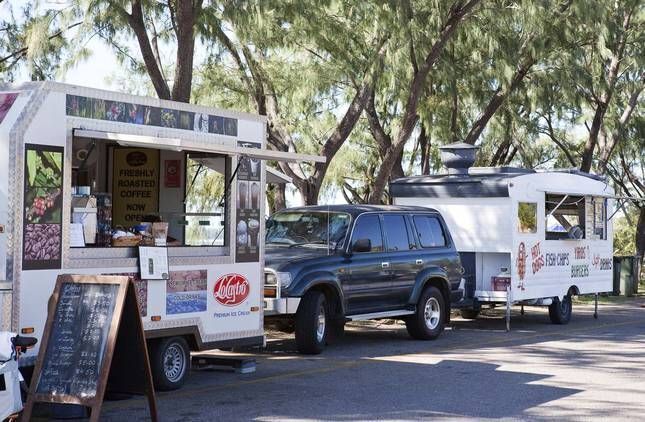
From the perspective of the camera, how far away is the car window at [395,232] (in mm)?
15102

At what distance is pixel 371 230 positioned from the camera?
14.9 meters

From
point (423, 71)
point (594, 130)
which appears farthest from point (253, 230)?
point (594, 130)

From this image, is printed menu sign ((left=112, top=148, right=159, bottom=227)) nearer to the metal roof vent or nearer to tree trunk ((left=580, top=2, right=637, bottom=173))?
the metal roof vent

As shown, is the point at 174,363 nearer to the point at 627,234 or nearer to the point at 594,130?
the point at 594,130

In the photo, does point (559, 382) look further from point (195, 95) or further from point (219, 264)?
point (195, 95)

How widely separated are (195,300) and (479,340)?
6.41m

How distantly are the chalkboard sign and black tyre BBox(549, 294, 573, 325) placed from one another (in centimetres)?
1120

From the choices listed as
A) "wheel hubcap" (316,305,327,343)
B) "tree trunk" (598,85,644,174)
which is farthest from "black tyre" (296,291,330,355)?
"tree trunk" (598,85,644,174)

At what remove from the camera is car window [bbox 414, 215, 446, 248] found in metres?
15.8

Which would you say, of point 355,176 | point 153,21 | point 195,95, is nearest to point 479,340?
point 153,21

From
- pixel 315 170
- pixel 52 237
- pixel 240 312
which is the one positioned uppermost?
pixel 315 170

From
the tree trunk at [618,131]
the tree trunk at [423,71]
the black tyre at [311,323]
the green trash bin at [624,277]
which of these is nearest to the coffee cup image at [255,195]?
the black tyre at [311,323]

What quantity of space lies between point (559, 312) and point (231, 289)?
29.9ft

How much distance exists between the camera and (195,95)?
22.4m
